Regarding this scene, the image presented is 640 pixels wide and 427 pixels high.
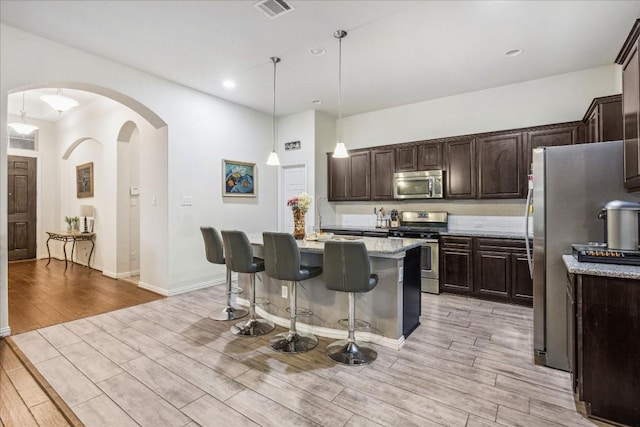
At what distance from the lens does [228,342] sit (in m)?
3.04

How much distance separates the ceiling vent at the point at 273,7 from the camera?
111 inches

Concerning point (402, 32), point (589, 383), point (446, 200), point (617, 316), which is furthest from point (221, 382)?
point (446, 200)

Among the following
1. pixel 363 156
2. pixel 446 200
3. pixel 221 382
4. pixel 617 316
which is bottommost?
pixel 221 382

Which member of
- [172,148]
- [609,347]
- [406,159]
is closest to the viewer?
[609,347]

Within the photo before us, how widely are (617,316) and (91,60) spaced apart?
5.41 m

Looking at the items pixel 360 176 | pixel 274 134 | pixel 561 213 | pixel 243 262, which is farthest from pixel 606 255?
pixel 274 134

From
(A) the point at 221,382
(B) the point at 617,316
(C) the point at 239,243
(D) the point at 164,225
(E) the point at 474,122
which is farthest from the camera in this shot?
(E) the point at 474,122

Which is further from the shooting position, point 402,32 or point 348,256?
point 402,32

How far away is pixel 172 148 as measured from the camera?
4691mm

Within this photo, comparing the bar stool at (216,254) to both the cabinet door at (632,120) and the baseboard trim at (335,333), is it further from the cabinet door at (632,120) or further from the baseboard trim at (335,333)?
the cabinet door at (632,120)

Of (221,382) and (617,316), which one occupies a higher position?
(617,316)

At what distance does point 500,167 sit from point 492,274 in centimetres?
151

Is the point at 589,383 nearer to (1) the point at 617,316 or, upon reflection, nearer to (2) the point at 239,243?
(1) the point at 617,316

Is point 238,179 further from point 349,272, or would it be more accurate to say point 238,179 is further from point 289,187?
point 349,272
